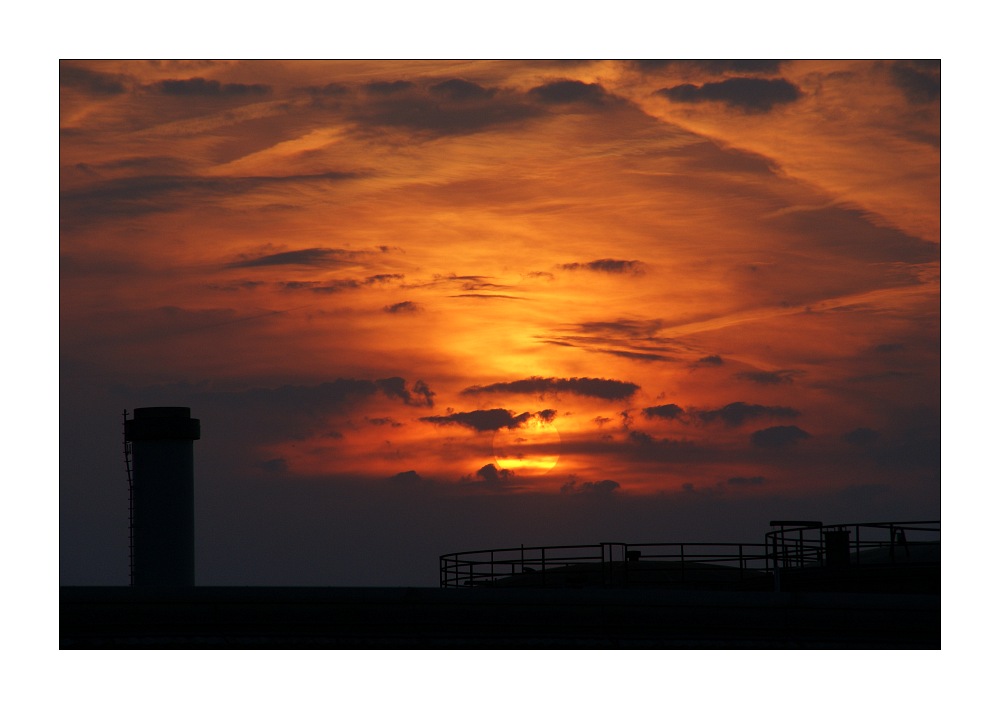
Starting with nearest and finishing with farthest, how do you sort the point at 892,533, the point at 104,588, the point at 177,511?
1. the point at 104,588
2. the point at 892,533
3. the point at 177,511

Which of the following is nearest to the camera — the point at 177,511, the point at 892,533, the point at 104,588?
the point at 104,588

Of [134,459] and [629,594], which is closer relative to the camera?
[629,594]

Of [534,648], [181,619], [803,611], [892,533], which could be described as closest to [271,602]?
[181,619]

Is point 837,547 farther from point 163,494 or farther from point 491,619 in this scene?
point 163,494

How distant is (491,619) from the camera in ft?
60.8

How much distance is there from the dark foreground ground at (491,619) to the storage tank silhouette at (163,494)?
1021cm

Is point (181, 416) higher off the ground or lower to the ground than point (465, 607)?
higher

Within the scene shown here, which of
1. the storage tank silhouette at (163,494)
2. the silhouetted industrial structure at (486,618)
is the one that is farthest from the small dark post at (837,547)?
the storage tank silhouette at (163,494)

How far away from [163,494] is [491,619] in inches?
501

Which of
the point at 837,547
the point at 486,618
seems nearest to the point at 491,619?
the point at 486,618

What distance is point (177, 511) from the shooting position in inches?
1121

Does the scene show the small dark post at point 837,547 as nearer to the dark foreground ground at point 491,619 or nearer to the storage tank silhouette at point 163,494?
the dark foreground ground at point 491,619

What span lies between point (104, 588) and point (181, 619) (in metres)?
1.23

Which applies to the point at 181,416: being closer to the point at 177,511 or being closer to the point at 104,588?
the point at 177,511
